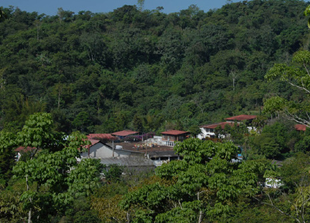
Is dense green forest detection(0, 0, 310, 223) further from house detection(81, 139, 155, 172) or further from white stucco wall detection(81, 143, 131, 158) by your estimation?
white stucco wall detection(81, 143, 131, 158)

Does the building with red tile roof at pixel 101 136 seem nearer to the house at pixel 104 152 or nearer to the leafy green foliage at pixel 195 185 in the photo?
the house at pixel 104 152

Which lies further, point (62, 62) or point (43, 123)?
point (62, 62)

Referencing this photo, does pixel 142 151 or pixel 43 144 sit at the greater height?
pixel 43 144

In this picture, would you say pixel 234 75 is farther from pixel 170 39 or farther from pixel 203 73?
pixel 170 39

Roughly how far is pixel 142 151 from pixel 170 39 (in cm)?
2626

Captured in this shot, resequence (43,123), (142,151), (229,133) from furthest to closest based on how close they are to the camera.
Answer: (229,133) < (142,151) < (43,123)

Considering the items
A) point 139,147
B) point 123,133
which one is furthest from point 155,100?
point 139,147

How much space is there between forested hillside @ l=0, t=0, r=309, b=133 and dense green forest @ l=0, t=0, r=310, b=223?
0.14 m

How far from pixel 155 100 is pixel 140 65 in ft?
28.8

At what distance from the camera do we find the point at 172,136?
31516 mm

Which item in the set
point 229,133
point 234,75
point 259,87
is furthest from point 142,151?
point 234,75

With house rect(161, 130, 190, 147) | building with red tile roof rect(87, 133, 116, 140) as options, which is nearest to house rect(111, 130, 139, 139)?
building with red tile roof rect(87, 133, 116, 140)

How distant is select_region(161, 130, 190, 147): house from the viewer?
102 feet

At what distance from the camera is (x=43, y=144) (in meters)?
5.48
